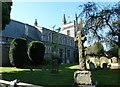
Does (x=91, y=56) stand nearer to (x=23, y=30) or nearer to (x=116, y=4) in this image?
(x=116, y=4)

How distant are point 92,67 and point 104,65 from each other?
5.60 meters

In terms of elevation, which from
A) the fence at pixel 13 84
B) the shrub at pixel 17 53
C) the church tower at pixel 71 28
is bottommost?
the fence at pixel 13 84

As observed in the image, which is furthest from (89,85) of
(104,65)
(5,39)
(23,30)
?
(23,30)

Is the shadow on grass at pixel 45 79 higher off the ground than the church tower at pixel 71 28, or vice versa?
the church tower at pixel 71 28

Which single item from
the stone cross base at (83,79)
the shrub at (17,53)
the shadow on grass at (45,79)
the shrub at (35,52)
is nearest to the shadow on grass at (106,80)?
the stone cross base at (83,79)

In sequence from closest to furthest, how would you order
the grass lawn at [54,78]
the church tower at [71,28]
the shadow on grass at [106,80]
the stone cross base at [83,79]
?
the stone cross base at [83,79], the shadow on grass at [106,80], the grass lawn at [54,78], the church tower at [71,28]

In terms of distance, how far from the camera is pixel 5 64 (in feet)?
122

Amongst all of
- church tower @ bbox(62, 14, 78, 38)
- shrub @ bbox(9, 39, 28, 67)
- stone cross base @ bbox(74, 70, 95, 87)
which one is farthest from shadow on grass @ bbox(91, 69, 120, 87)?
church tower @ bbox(62, 14, 78, 38)

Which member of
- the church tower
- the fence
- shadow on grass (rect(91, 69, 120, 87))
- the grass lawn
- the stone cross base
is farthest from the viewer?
the church tower

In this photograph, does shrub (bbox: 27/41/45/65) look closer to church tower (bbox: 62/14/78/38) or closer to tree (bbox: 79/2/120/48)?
tree (bbox: 79/2/120/48)

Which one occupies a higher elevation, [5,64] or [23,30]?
[23,30]

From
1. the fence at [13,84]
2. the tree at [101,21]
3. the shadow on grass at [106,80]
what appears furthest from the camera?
the tree at [101,21]

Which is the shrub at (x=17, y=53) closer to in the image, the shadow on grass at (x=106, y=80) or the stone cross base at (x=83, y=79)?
the shadow on grass at (x=106, y=80)

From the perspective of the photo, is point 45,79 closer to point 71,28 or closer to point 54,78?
point 54,78
